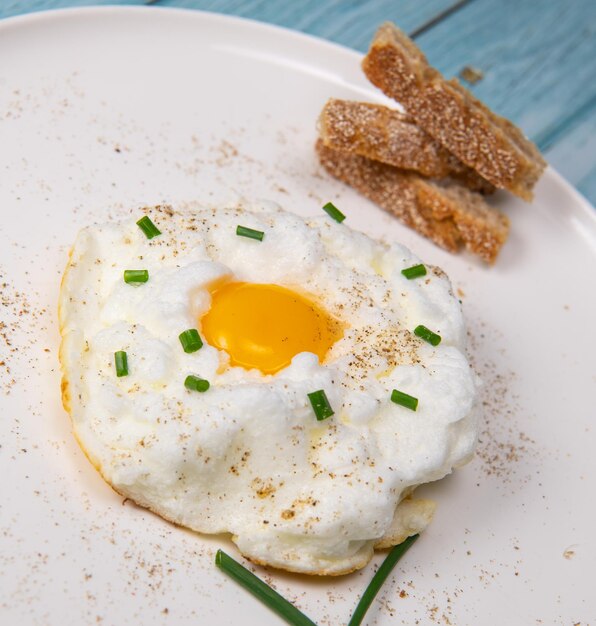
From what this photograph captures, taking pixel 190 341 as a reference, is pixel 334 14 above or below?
below

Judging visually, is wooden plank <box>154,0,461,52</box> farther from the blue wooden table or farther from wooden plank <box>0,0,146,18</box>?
wooden plank <box>0,0,146,18</box>

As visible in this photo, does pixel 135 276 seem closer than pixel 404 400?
No

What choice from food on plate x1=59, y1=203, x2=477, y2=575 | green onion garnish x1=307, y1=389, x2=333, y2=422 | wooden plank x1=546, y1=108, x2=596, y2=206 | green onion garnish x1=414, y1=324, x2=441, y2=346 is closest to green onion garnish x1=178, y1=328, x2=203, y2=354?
food on plate x1=59, y1=203, x2=477, y2=575

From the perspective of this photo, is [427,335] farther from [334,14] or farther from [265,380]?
[334,14]

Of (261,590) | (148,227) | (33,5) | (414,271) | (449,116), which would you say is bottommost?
(33,5)

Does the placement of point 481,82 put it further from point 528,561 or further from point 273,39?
point 528,561

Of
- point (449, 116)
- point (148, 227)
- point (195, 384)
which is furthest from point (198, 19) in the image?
point (195, 384)
